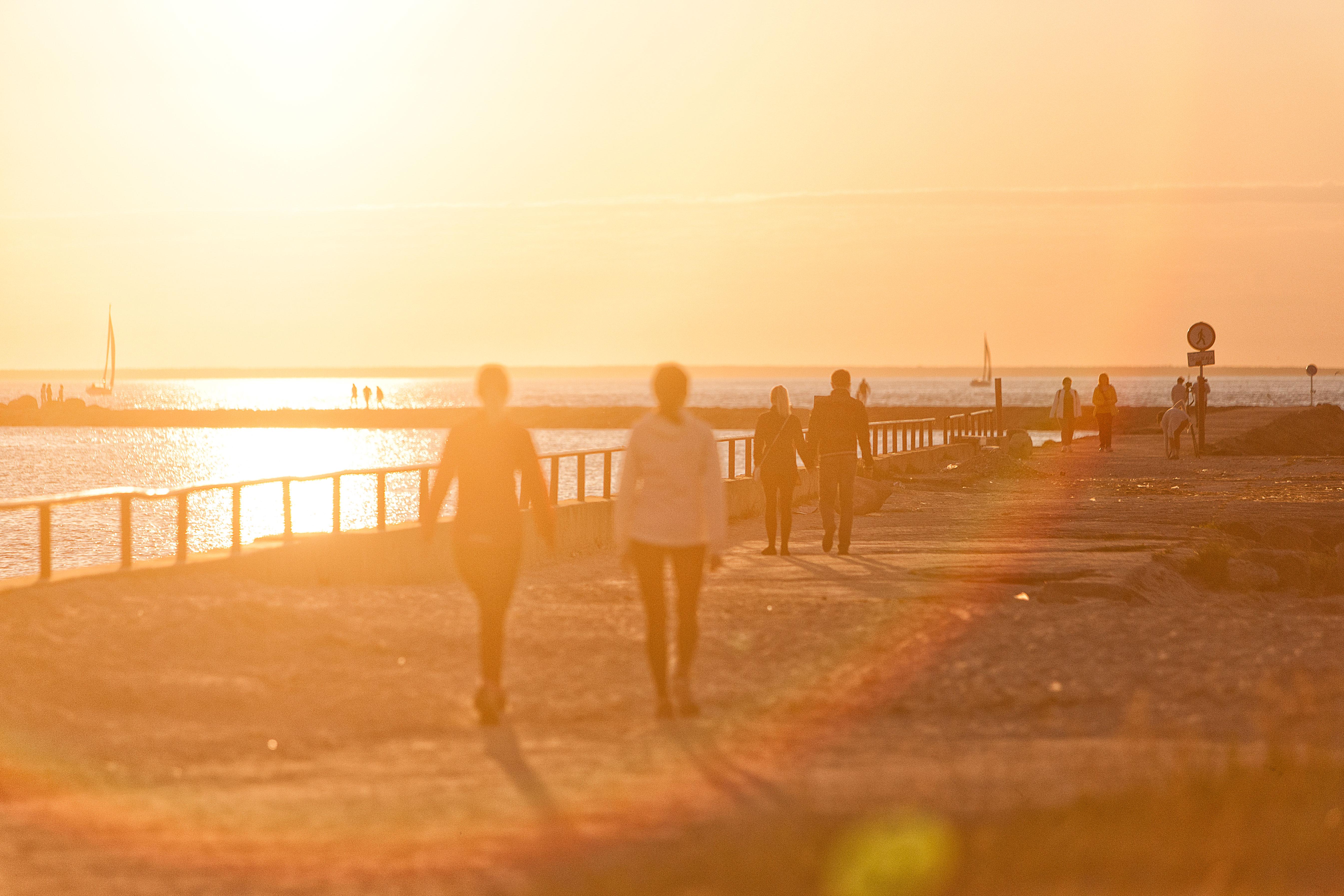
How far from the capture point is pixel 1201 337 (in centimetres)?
3397

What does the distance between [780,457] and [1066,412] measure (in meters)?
25.5

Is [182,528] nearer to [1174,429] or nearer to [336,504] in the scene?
[336,504]

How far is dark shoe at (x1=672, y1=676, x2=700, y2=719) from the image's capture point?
830 centimetres

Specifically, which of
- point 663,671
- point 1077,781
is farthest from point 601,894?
point 663,671

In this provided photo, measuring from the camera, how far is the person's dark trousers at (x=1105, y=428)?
37.8 metres

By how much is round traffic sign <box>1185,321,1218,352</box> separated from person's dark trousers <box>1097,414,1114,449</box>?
3838 millimetres

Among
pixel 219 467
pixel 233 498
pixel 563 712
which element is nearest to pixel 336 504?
pixel 233 498

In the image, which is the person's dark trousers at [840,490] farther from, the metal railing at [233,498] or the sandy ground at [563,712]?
the sandy ground at [563,712]

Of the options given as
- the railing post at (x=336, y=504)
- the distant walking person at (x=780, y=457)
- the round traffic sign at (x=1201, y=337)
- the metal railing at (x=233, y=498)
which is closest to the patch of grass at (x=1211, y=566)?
the metal railing at (x=233, y=498)

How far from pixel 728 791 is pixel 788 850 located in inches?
40.3

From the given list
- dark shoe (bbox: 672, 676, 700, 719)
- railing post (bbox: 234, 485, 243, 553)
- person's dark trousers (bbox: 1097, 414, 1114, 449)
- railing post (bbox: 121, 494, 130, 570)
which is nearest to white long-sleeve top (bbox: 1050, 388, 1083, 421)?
person's dark trousers (bbox: 1097, 414, 1114, 449)

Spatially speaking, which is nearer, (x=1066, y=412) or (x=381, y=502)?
(x=381, y=502)

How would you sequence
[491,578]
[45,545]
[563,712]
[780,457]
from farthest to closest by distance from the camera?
[780,457], [45,545], [563,712], [491,578]

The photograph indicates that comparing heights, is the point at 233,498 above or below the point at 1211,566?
above
